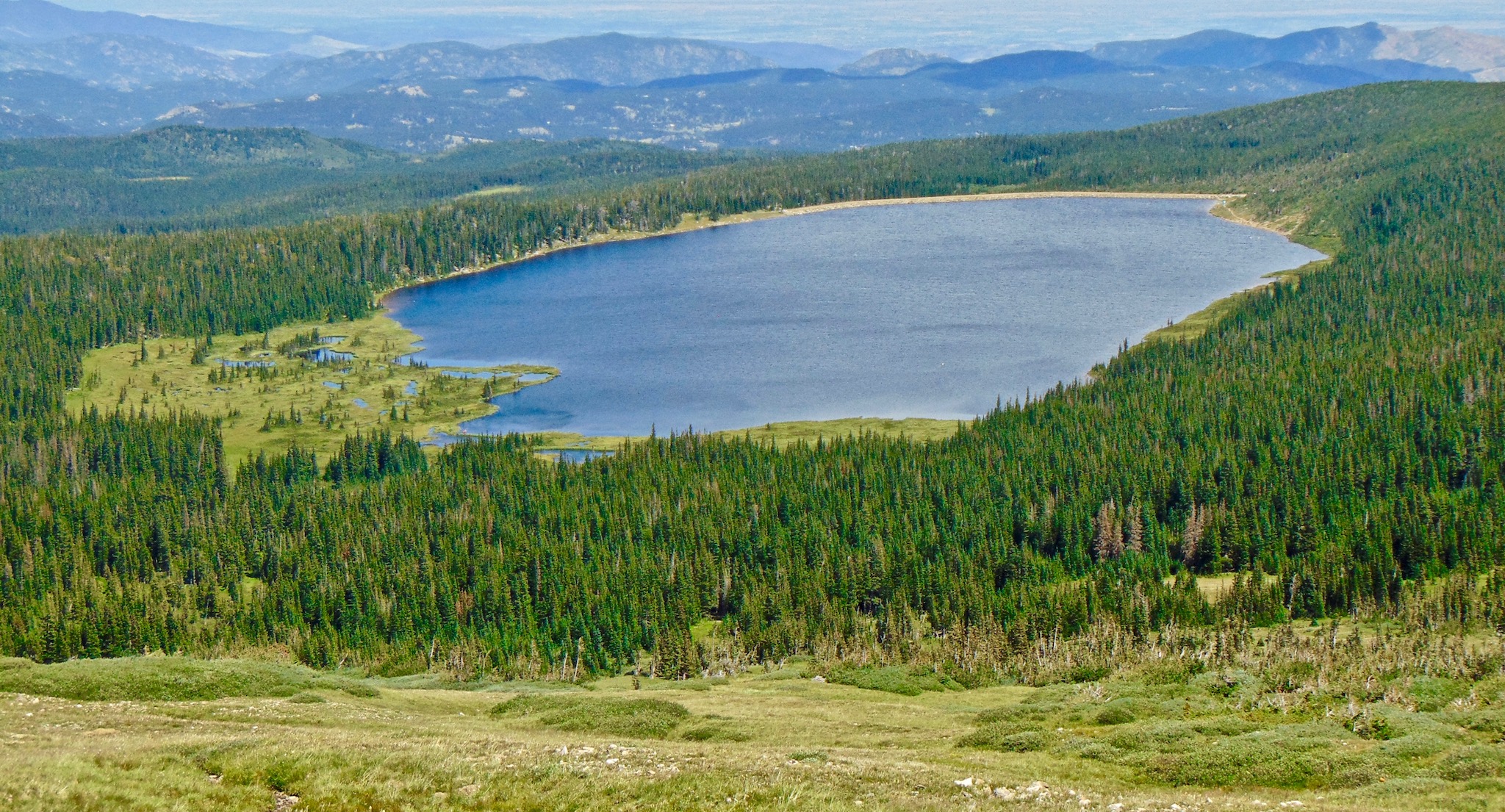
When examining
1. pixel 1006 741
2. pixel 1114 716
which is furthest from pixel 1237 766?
pixel 1114 716

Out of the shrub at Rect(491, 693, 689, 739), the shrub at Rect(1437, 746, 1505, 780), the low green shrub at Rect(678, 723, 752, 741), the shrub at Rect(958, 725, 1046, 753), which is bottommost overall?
the shrub at Rect(491, 693, 689, 739)

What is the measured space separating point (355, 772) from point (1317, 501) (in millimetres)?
109884

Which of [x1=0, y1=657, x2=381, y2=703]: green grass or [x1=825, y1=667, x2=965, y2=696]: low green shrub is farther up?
[x1=0, y1=657, x2=381, y2=703]: green grass

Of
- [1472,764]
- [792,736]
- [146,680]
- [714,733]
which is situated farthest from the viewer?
[146,680]

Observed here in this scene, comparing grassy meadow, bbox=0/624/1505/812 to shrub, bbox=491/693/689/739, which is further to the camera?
shrub, bbox=491/693/689/739

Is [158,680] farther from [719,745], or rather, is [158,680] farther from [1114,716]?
[1114,716]

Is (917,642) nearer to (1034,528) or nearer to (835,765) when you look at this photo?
(1034,528)

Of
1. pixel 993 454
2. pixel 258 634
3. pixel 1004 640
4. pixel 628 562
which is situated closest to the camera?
pixel 1004 640

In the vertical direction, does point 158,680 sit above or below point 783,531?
above

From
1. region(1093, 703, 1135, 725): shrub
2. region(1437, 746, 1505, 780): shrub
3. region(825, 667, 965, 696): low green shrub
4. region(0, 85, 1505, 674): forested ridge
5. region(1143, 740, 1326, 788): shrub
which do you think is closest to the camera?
region(1437, 746, 1505, 780): shrub

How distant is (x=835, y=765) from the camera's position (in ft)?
210

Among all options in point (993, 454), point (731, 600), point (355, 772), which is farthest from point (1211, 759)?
point (993, 454)

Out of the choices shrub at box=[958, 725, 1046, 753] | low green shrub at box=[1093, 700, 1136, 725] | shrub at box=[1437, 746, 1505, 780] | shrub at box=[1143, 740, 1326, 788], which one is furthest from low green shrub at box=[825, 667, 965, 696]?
shrub at box=[1437, 746, 1505, 780]

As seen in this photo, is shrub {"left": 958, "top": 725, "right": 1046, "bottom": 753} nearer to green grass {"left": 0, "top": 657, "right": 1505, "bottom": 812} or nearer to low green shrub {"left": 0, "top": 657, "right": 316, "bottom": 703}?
green grass {"left": 0, "top": 657, "right": 1505, "bottom": 812}
